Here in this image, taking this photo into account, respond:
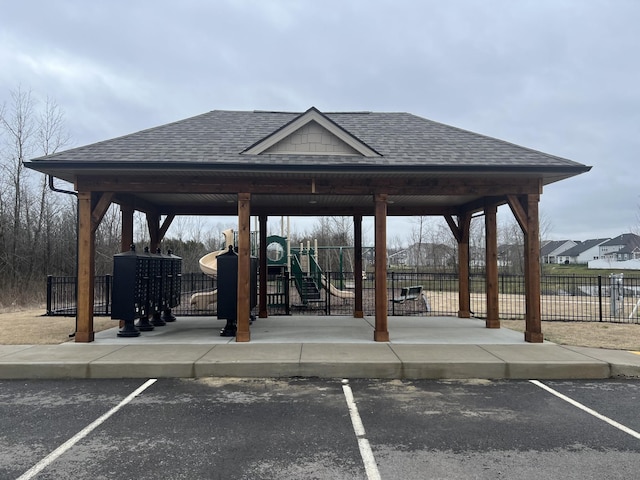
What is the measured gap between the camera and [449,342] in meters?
8.77

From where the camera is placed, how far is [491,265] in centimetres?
1070

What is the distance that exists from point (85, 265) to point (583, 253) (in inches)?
4228

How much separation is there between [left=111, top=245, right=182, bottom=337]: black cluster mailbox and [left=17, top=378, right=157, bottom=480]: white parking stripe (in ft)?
11.1

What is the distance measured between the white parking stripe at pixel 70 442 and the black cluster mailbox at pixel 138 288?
11.1 feet

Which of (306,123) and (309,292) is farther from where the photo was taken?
(309,292)

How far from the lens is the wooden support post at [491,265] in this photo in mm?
10703

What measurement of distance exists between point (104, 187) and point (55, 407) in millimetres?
4677

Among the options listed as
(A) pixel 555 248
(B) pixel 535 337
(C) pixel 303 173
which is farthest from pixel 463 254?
(A) pixel 555 248

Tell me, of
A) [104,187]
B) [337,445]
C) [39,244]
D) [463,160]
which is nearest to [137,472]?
[337,445]

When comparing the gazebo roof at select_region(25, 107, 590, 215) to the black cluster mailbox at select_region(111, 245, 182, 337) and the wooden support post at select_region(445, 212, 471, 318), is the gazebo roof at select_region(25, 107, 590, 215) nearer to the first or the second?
the black cluster mailbox at select_region(111, 245, 182, 337)

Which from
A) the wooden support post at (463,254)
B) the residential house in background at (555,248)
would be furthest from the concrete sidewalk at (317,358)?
the residential house in background at (555,248)

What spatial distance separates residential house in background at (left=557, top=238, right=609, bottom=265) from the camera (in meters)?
92.2

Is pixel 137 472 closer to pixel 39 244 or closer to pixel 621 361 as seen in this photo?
pixel 621 361

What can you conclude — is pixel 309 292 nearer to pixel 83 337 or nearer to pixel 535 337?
pixel 83 337
